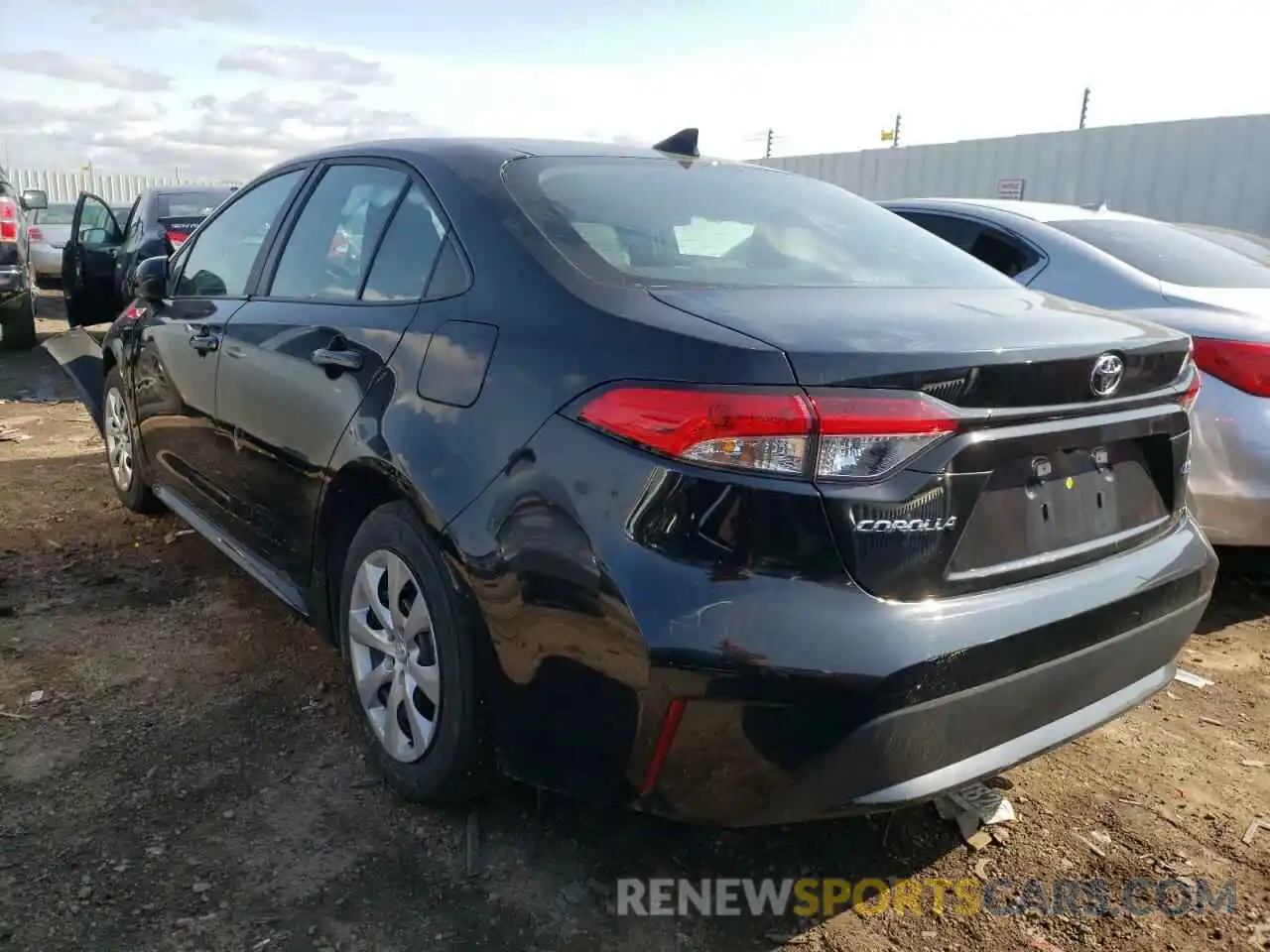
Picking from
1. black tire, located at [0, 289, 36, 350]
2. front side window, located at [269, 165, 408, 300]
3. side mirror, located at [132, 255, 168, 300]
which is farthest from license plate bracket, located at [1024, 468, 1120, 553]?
black tire, located at [0, 289, 36, 350]

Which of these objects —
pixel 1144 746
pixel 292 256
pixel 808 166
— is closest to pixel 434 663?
pixel 292 256

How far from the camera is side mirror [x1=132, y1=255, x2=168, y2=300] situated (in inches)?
159

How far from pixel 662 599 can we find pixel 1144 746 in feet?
6.31

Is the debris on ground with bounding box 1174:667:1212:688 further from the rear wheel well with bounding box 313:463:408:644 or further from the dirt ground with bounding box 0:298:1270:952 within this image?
the rear wheel well with bounding box 313:463:408:644

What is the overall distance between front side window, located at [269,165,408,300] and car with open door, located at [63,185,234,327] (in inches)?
271

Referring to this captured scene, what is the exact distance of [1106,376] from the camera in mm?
2035

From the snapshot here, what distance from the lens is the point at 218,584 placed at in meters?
3.99

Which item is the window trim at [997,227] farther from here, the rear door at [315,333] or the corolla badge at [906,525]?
the corolla badge at [906,525]

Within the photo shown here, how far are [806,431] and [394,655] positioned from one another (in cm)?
125

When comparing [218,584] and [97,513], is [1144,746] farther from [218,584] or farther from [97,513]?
[97,513]

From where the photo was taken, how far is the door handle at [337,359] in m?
2.55

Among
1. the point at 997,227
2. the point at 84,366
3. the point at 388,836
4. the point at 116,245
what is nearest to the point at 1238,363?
the point at 997,227

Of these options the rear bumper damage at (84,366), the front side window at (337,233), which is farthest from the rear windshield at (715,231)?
the rear bumper damage at (84,366)

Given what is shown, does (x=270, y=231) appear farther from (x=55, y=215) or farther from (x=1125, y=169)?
(x=55, y=215)
